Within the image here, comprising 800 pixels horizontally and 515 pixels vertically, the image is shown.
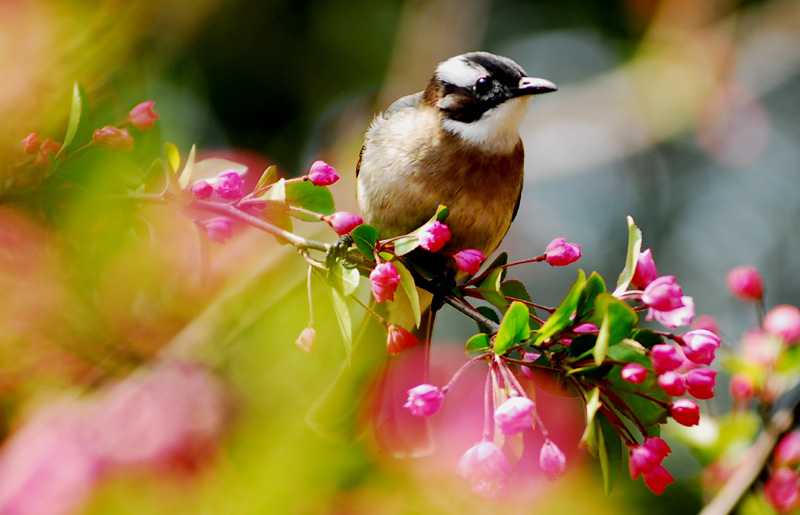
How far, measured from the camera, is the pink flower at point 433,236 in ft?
3.39

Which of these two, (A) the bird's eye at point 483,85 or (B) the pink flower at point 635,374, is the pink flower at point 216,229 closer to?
(B) the pink flower at point 635,374

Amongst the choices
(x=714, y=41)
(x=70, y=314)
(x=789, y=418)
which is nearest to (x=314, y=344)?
(x=70, y=314)

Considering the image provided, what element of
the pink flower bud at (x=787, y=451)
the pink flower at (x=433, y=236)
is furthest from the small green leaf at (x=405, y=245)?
the pink flower bud at (x=787, y=451)

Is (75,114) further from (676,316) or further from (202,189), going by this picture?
(676,316)

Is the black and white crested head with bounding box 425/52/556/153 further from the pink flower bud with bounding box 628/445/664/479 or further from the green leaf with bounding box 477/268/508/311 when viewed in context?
the pink flower bud with bounding box 628/445/664/479

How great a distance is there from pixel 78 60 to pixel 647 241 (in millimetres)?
5130

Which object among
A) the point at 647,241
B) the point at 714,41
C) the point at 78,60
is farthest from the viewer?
the point at 647,241

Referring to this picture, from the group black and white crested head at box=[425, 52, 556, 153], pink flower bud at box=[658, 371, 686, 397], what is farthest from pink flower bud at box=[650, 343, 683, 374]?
black and white crested head at box=[425, 52, 556, 153]

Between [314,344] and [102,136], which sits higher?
[102,136]

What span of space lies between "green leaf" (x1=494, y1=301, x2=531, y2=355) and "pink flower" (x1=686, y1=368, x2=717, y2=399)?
0.72 feet

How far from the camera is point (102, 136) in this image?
1.00m

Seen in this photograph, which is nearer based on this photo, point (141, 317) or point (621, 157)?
point (141, 317)

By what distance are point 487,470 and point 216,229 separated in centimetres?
54

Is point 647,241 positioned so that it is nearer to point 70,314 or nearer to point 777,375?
point 777,375
